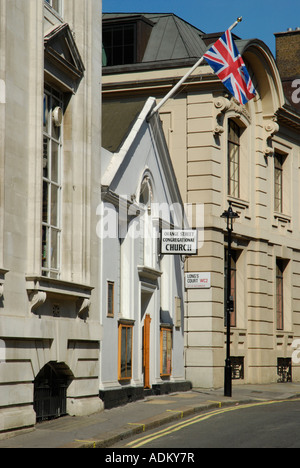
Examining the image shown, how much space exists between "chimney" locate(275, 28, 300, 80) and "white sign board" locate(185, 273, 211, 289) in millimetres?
17500

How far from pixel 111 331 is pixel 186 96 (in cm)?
1197

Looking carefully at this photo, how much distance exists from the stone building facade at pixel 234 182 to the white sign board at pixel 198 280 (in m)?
0.32

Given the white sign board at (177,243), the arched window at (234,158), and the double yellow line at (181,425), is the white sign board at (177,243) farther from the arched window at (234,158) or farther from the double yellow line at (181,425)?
the arched window at (234,158)

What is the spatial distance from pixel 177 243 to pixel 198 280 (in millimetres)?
4340

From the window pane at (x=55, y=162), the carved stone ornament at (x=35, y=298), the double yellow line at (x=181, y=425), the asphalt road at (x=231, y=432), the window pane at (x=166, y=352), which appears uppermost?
the window pane at (x=55, y=162)

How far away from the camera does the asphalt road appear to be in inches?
594

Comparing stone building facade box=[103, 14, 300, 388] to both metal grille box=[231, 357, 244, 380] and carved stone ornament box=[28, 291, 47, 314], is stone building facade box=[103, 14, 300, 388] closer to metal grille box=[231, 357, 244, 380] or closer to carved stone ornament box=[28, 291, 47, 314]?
metal grille box=[231, 357, 244, 380]

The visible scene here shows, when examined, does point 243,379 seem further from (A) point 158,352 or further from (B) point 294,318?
(A) point 158,352

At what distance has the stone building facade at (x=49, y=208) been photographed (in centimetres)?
1605

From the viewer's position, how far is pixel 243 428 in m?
17.2

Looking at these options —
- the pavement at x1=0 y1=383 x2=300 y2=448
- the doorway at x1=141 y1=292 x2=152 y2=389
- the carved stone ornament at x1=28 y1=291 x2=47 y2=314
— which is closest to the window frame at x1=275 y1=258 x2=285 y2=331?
the pavement at x1=0 y1=383 x2=300 y2=448

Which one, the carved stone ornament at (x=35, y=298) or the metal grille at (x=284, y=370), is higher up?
the carved stone ornament at (x=35, y=298)

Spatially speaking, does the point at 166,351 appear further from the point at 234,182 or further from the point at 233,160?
the point at 233,160

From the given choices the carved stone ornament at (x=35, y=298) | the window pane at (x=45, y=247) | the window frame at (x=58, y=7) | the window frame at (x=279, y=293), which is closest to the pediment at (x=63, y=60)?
the window frame at (x=58, y=7)
